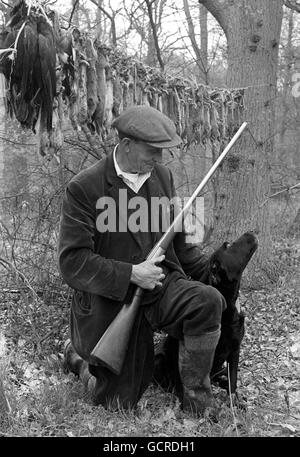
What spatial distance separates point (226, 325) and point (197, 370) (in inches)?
15.0

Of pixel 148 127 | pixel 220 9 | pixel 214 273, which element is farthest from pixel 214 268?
pixel 220 9

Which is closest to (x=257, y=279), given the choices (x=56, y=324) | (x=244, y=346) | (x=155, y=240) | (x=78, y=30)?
(x=244, y=346)

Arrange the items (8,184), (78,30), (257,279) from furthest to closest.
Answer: (8,184) < (257,279) < (78,30)

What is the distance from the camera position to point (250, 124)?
→ 21.9 feet

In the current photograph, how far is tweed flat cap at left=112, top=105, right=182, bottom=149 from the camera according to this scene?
3412mm

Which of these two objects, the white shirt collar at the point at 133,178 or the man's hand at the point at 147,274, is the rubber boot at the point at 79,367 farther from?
the white shirt collar at the point at 133,178

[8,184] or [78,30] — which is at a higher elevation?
[78,30]

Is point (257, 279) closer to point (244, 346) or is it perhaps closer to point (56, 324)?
point (244, 346)

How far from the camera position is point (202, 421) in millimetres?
3465

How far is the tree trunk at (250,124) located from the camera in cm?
669

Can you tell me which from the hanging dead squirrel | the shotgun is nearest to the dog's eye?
the shotgun

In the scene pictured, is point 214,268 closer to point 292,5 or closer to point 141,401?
point 141,401

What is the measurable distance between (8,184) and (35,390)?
4.95 m

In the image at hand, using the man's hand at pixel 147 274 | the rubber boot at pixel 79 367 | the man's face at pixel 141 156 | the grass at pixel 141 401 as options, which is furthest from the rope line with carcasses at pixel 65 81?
the grass at pixel 141 401
